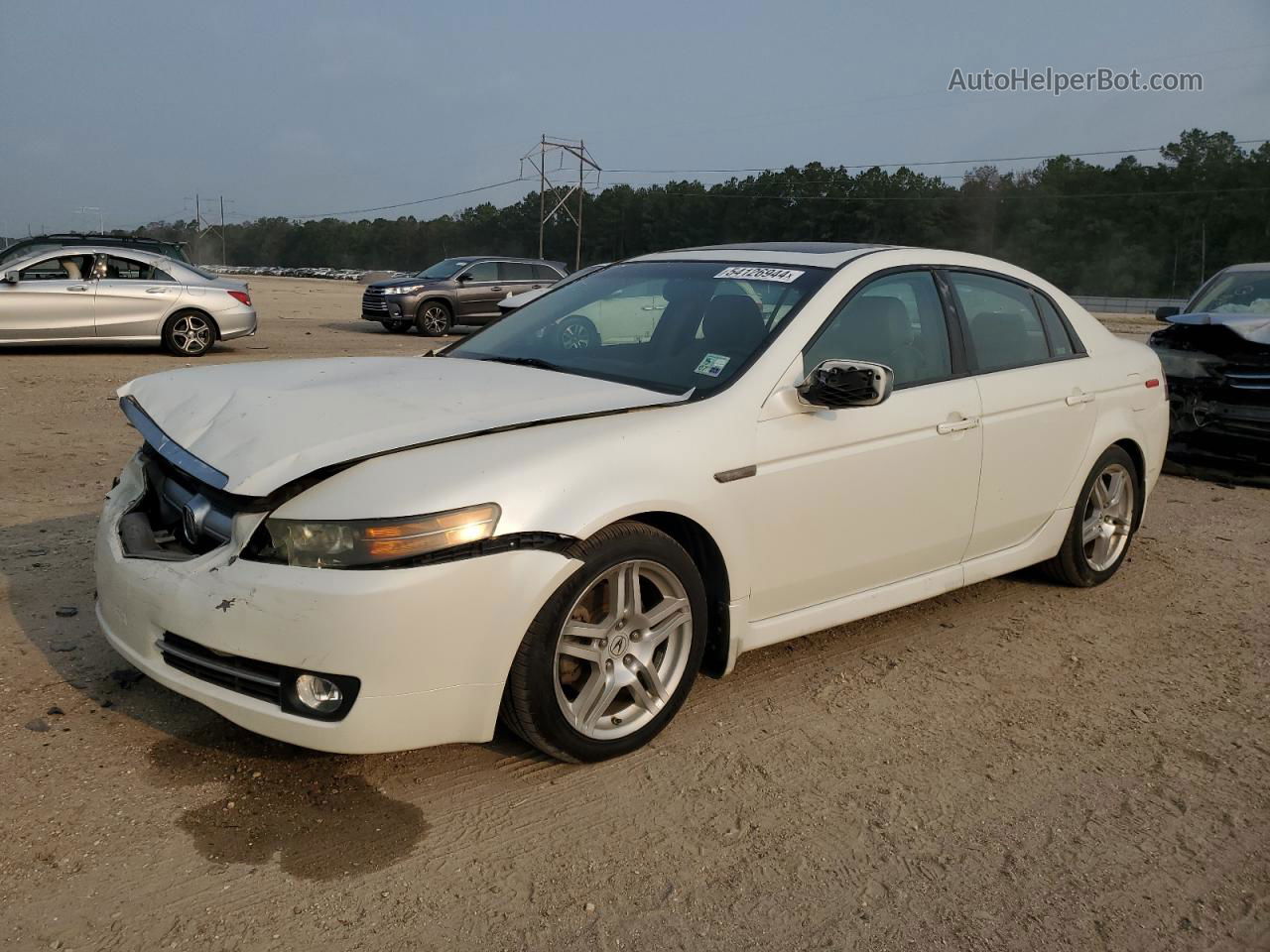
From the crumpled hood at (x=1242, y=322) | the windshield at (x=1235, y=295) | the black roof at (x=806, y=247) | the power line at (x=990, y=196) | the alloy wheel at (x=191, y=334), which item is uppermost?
the power line at (x=990, y=196)

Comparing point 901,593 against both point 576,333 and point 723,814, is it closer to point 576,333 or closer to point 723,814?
point 723,814

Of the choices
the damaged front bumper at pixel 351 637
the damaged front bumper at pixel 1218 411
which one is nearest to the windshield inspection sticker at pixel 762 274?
the damaged front bumper at pixel 351 637

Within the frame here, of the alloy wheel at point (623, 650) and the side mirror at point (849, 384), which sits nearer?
the alloy wheel at point (623, 650)

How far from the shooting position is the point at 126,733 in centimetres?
339

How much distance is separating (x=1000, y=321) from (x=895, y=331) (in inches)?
30.0

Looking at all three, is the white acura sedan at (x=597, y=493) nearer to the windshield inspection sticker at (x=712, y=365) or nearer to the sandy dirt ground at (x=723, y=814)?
the windshield inspection sticker at (x=712, y=365)

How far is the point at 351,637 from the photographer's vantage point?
9.18ft

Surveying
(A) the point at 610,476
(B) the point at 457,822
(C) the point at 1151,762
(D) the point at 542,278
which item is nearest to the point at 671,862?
(B) the point at 457,822

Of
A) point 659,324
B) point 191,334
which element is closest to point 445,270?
point 191,334

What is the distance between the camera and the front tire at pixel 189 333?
47.2 ft

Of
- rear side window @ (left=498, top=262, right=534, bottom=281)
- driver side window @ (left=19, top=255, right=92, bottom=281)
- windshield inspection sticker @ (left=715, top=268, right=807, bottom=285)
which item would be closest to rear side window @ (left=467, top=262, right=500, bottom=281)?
rear side window @ (left=498, top=262, right=534, bottom=281)

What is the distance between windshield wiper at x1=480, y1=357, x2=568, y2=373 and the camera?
4086mm

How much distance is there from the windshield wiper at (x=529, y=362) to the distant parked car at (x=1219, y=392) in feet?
18.9

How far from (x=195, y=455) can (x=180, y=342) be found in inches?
487
